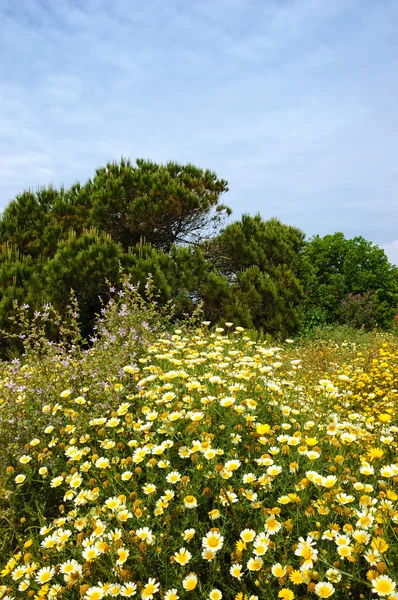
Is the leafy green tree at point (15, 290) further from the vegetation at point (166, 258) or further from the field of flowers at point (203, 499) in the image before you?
the field of flowers at point (203, 499)

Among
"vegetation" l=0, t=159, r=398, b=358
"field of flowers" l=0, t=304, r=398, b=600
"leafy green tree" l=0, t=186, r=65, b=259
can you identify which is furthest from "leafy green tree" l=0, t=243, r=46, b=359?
"field of flowers" l=0, t=304, r=398, b=600

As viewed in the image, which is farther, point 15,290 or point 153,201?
point 153,201

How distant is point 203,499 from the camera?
226 cm

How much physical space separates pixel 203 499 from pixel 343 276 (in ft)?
49.5

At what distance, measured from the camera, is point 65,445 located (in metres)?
Result: 3.19

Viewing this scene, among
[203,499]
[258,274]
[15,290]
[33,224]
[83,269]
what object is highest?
[33,224]

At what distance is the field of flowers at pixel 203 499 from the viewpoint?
189 cm

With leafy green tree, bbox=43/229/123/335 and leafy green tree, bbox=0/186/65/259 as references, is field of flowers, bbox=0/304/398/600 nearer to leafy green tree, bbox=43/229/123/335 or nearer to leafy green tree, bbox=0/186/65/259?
leafy green tree, bbox=43/229/123/335

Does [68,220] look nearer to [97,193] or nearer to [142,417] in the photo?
[97,193]

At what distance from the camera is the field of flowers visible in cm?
189

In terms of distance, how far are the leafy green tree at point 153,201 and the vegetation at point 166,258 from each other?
0.03m

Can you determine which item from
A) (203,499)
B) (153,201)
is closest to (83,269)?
(153,201)

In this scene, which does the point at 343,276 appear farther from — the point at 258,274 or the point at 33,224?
the point at 33,224

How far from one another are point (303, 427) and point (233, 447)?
54 centimetres
